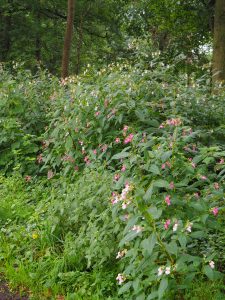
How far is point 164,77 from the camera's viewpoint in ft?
17.4

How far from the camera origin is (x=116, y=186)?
9.89ft

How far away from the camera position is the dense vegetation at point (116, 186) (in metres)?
2.78

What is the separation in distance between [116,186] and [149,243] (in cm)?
56

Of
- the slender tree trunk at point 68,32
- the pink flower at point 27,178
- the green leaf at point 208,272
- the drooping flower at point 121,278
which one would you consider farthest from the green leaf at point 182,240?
the slender tree trunk at point 68,32

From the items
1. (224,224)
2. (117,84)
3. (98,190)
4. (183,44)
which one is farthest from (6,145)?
(183,44)

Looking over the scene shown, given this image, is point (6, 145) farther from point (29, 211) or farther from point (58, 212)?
point (58, 212)

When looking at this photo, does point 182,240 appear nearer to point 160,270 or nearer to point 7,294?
point 160,270

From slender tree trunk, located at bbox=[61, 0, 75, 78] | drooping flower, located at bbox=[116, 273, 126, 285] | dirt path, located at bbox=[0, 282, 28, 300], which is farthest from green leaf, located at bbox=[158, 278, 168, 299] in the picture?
slender tree trunk, located at bbox=[61, 0, 75, 78]

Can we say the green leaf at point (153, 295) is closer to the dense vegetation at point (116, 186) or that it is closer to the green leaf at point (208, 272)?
the dense vegetation at point (116, 186)

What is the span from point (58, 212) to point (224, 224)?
159cm

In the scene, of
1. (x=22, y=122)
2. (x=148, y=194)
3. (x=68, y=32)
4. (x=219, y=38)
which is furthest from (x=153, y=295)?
(x=68, y=32)

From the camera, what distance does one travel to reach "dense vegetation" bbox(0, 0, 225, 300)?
109 inches

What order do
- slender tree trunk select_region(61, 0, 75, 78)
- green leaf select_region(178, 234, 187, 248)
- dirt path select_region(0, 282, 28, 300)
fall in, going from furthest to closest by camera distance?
slender tree trunk select_region(61, 0, 75, 78) → dirt path select_region(0, 282, 28, 300) → green leaf select_region(178, 234, 187, 248)

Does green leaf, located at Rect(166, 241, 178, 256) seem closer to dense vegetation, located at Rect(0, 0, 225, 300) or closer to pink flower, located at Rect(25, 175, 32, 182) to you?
dense vegetation, located at Rect(0, 0, 225, 300)
